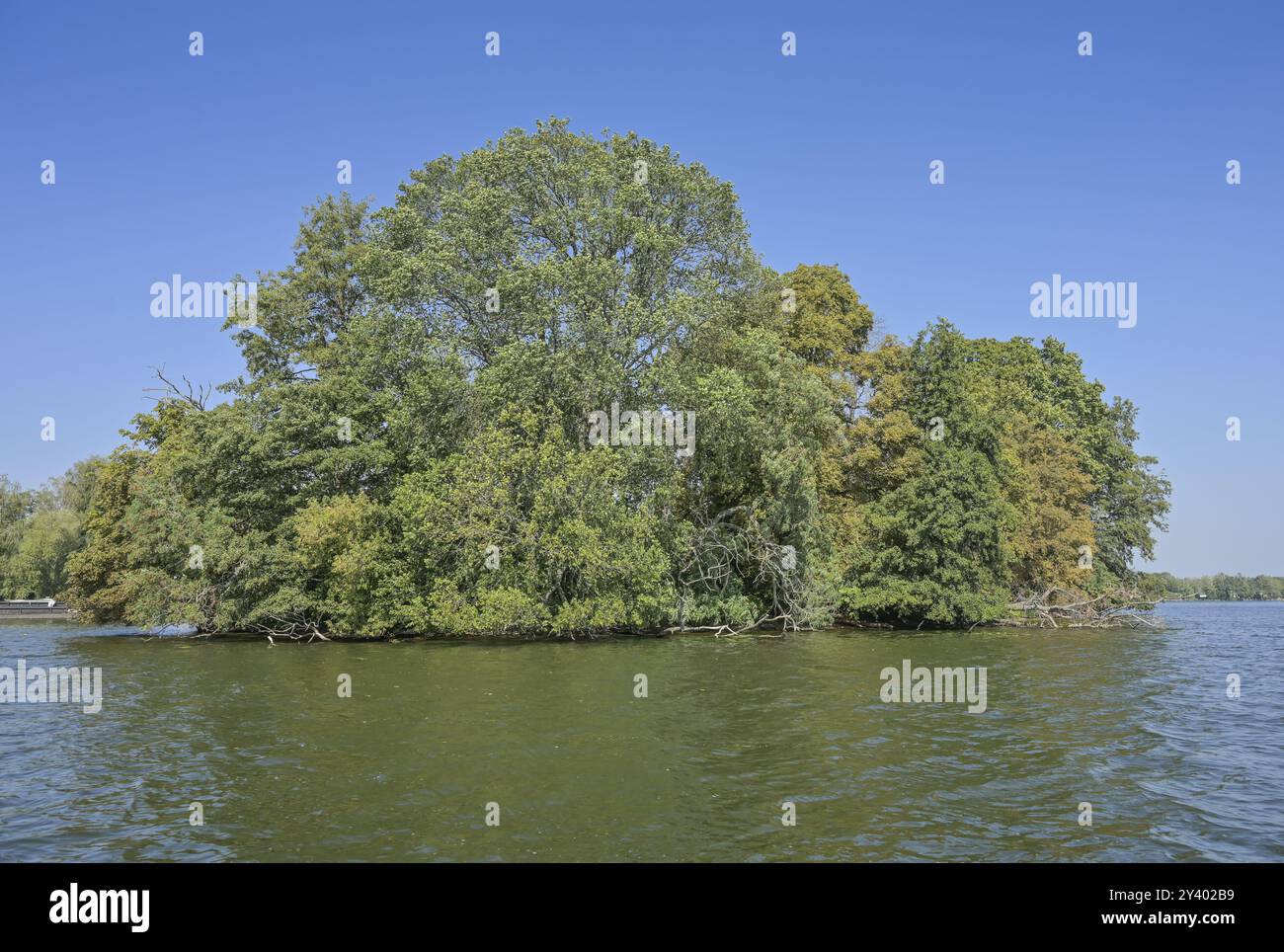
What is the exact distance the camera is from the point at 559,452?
36.5m

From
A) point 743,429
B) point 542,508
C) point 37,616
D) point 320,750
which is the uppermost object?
point 743,429

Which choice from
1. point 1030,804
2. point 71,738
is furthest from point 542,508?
point 1030,804

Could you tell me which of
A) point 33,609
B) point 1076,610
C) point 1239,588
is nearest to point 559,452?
point 1076,610

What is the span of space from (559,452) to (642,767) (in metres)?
24.3

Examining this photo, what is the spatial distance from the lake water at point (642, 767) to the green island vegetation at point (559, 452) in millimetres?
11088

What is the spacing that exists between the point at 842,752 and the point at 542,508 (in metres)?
22.0

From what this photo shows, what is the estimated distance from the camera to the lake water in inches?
382

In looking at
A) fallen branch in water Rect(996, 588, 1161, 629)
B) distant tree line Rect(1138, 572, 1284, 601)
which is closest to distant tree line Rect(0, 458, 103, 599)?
fallen branch in water Rect(996, 588, 1161, 629)

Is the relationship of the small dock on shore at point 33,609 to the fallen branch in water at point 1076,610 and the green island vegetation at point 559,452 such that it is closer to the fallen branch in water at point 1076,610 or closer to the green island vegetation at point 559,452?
the green island vegetation at point 559,452

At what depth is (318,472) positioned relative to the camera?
133ft

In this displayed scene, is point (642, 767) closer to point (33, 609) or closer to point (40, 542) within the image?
point (33, 609)

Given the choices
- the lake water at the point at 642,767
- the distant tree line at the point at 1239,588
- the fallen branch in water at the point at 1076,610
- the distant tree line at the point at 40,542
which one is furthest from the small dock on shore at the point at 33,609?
the distant tree line at the point at 1239,588

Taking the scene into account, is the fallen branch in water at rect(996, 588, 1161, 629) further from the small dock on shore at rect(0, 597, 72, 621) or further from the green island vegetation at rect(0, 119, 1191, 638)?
the small dock on shore at rect(0, 597, 72, 621)
